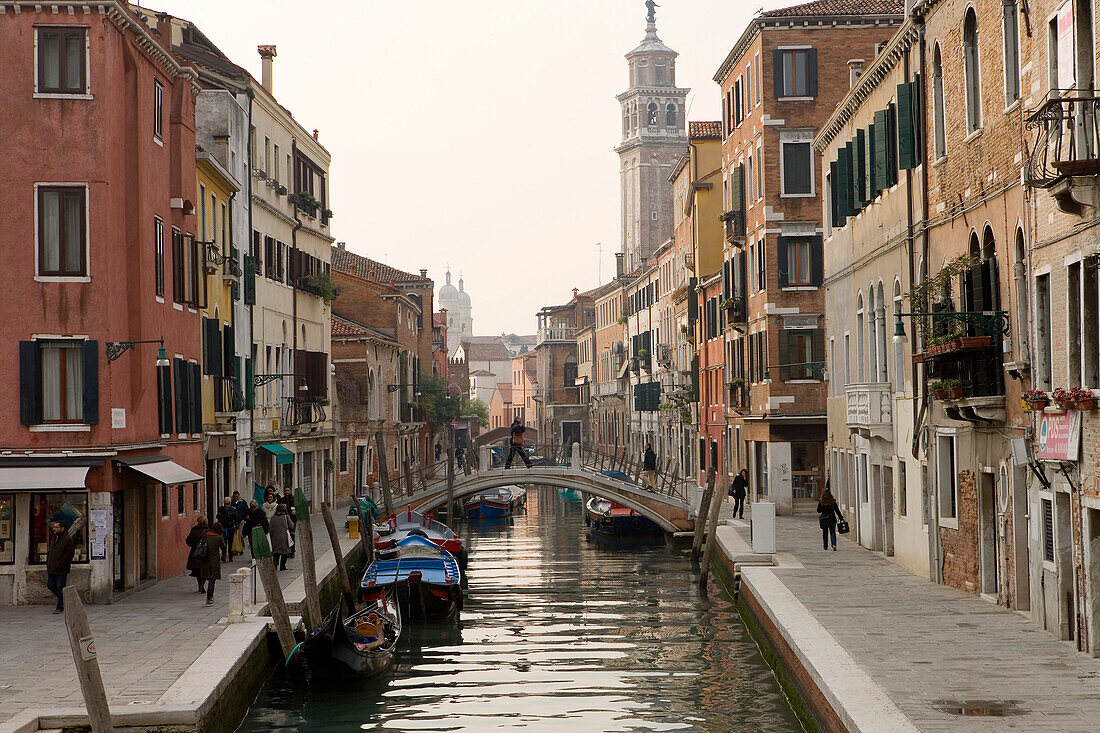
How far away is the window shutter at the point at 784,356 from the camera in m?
34.5

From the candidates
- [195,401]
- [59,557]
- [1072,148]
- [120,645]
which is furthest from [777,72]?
[120,645]

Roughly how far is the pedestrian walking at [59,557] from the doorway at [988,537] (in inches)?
463

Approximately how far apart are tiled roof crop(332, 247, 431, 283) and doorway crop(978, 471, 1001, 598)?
41.3m

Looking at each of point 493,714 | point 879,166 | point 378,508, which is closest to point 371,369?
point 378,508

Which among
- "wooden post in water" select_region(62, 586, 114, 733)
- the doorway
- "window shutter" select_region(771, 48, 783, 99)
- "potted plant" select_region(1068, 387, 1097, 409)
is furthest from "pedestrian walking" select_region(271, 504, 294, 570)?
"window shutter" select_region(771, 48, 783, 99)

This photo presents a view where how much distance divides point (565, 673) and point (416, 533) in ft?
39.7

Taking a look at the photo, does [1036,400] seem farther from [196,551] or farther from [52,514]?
[52,514]

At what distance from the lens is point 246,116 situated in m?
31.0

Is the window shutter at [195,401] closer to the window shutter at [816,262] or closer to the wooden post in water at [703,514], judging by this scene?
the wooden post in water at [703,514]

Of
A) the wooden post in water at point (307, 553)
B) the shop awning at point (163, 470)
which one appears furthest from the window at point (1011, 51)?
the shop awning at point (163, 470)

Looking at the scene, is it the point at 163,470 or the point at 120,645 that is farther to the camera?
the point at 163,470

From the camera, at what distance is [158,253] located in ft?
71.4

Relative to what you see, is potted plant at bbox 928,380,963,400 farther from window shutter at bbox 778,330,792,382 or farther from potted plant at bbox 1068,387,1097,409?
window shutter at bbox 778,330,792,382

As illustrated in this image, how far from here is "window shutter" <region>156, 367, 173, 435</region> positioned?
2166 centimetres
